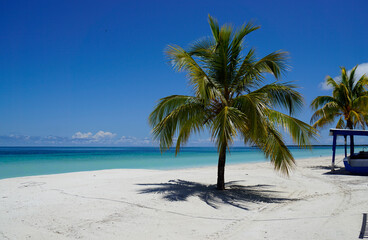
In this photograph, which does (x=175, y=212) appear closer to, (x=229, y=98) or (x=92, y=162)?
(x=229, y=98)

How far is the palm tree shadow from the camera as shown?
6879 mm

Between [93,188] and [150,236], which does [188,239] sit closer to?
[150,236]

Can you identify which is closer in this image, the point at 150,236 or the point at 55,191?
the point at 150,236

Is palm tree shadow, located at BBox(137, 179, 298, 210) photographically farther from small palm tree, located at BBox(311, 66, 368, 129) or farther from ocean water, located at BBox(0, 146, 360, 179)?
small palm tree, located at BBox(311, 66, 368, 129)

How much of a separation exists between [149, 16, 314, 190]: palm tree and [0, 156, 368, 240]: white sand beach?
3.91 feet

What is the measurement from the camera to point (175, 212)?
5.77 meters

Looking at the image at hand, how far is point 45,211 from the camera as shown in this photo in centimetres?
553

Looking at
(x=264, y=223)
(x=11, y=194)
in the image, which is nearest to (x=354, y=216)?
(x=264, y=223)

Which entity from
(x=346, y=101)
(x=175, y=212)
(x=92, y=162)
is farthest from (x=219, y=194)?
(x=92, y=162)

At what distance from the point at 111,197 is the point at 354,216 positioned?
503 cm

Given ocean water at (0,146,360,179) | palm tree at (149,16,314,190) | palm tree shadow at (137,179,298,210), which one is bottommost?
ocean water at (0,146,360,179)

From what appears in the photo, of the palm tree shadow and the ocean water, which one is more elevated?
the palm tree shadow

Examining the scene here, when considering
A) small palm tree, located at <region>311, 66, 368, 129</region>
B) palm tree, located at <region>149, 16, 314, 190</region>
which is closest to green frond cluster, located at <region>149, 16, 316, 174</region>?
palm tree, located at <region>149, 16, 314, 190</region>

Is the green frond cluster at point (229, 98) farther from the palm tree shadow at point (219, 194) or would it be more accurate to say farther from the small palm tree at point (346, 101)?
the small palm tree at point (346, 101)
